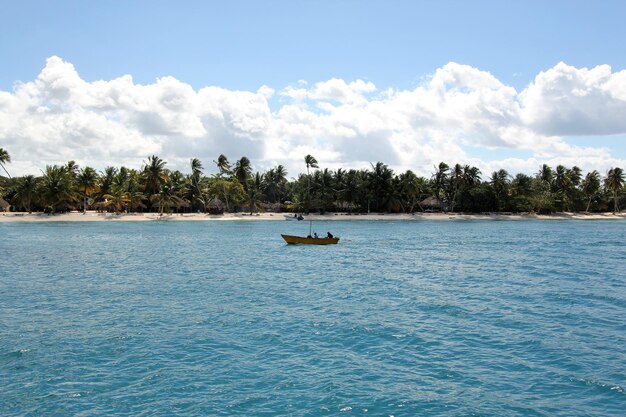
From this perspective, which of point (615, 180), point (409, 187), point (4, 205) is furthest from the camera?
point (615, 180)

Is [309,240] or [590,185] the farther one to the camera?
[590,185]

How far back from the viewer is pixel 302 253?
4950 cm

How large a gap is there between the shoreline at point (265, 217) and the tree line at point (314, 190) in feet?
7.60

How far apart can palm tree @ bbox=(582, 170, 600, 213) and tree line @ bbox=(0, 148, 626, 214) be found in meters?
0.22

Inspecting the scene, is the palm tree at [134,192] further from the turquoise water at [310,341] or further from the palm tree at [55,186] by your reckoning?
the turquoise water at [310,341]

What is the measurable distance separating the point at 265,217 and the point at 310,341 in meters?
96.8

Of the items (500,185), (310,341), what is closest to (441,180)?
(500,185)

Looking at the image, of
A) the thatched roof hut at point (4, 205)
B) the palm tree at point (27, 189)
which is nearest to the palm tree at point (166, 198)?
the palm tree at point (27, 189)

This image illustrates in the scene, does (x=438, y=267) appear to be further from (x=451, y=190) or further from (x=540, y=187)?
(x=540, y=187)

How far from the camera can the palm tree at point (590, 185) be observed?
130375mm

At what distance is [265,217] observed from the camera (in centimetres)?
11381

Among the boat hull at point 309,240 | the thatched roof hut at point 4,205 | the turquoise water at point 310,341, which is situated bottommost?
the turquoise water at point 310,341

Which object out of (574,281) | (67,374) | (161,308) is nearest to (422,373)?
(67,374)

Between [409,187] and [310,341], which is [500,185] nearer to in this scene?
[409,187]
